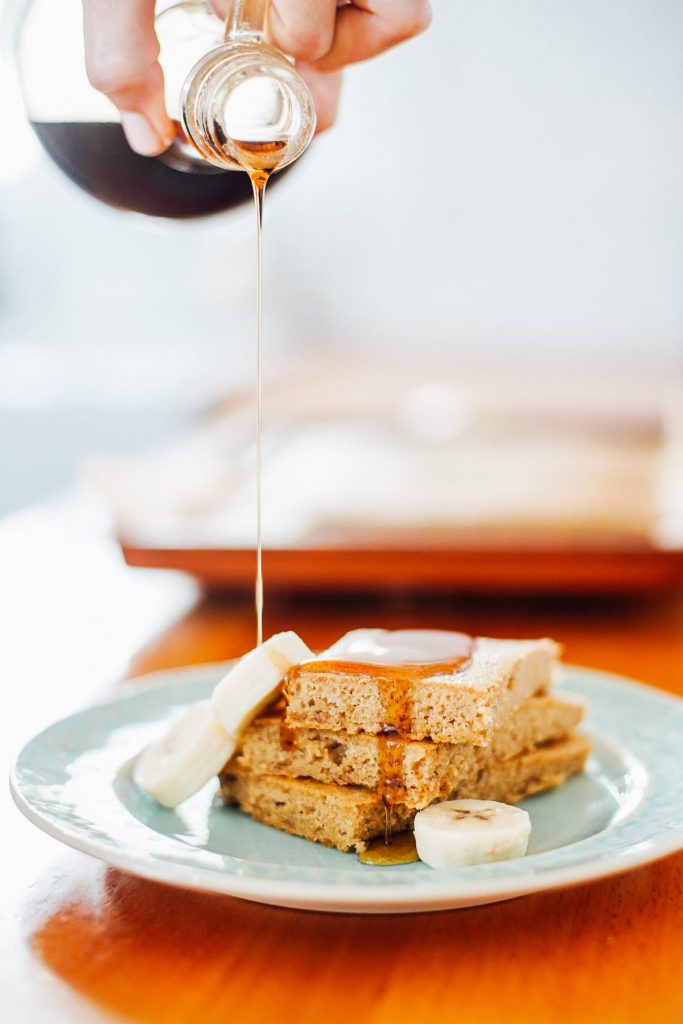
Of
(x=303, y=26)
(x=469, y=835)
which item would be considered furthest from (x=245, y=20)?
(x=469, y=835)

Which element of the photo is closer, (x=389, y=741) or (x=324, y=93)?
(x=389, y=741)

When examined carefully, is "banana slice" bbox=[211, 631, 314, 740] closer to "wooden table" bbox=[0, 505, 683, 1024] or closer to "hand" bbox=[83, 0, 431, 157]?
"wooden table" bbox=[0, 505, 683, 1024]

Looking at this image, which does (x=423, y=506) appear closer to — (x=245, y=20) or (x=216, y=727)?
(x=216, y=727)

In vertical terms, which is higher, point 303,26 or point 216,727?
point 303,26

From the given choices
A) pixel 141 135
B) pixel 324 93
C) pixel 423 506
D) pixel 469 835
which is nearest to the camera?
pixel 469 835

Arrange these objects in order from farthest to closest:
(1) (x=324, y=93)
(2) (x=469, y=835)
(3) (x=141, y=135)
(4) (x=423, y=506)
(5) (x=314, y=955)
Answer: (4) (x=423, y=506), (1) (x=324, y=93), (3) (x=141, y=135), (2) (x=469, y=835), (5) (x=314, y=955)

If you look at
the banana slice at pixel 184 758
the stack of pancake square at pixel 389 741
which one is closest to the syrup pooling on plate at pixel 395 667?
the stack of pancake square at pixel 389 741
